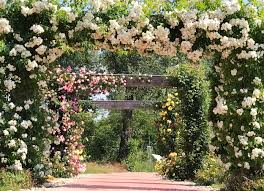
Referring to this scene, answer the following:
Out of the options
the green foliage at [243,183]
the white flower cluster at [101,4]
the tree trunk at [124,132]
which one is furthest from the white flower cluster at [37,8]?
the tree trunk at [124,132]

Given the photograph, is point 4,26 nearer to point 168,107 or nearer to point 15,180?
point 15,180

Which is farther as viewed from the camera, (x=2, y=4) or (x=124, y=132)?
(x=124, y=132)

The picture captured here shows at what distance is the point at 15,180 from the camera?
8.88 m

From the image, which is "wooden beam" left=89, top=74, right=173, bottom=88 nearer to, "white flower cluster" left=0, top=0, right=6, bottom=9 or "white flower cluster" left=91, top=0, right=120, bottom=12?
"white flower cluster" left=91, top=0, right=120, bottom=12

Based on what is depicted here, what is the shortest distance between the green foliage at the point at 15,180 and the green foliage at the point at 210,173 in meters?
4.03

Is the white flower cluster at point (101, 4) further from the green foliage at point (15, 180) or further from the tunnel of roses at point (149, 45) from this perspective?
the green foliage at point (15, 180)

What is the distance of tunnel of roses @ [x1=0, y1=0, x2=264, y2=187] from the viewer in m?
8.91

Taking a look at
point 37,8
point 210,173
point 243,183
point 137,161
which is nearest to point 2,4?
point 37,8

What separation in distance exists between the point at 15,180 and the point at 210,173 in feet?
16.0

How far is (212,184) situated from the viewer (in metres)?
11.6

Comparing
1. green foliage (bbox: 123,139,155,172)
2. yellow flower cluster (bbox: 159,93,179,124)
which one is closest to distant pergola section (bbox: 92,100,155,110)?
yellow flower cluster (bbox: 159,93,179,124)

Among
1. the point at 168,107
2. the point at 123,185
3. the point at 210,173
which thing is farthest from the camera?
the point at 168,107

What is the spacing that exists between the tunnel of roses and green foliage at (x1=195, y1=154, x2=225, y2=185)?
2228 mm

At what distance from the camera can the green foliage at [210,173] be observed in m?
11.5
